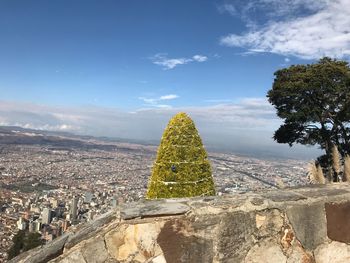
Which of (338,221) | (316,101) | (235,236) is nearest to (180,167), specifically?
(338,221)

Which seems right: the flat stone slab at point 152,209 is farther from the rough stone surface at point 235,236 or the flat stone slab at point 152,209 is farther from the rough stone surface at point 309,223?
the rough stone surface at point 309,223

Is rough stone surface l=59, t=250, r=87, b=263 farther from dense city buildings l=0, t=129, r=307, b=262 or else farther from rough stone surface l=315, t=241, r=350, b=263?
dense city buildings l=0, t=129, r=307, b=262

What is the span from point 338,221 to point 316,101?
661 inches

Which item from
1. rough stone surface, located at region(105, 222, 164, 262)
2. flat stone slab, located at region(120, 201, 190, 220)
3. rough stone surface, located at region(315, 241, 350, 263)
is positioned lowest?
rough stone surface, located at region(315, 241, 350, 263)

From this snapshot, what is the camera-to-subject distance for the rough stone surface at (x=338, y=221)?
221 centimetres

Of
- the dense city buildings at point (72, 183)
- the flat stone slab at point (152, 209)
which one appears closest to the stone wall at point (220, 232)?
the flat stone slab at point (152, 209)

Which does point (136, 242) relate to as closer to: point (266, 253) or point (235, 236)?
point (235, 236)

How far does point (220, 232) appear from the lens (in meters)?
1.96

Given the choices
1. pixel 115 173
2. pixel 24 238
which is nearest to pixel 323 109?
pixel 24 238

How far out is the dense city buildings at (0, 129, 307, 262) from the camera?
1020 inches

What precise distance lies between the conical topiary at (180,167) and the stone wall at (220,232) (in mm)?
4931

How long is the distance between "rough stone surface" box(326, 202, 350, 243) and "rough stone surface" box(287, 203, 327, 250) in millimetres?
40

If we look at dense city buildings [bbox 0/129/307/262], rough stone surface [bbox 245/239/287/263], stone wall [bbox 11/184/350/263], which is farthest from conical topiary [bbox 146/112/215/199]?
rough stone surface [bbox 245/239/287/263]

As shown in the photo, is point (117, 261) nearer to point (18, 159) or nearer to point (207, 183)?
point (207, 183)
